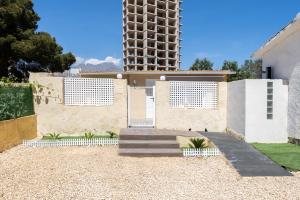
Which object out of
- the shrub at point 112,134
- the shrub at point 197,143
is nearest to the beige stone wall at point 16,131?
the shrub at point 112,134

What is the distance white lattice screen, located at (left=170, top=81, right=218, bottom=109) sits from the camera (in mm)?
16781

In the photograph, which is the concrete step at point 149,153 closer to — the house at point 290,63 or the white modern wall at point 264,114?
the white modern wall at point 264,114

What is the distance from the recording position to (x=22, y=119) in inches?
565

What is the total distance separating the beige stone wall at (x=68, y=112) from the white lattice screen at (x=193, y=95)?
105 inches

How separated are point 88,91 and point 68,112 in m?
1.48

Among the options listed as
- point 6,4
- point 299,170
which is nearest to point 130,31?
point 6,4

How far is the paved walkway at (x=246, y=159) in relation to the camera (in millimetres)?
9164

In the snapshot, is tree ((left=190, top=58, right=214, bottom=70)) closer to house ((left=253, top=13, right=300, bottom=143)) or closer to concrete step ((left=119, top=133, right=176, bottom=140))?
house ((left=253, top=13, right=300, bottom=143))

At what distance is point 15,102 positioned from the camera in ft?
46.5

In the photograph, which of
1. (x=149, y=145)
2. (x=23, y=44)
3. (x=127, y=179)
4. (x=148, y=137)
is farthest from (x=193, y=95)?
(x=23, y=44)

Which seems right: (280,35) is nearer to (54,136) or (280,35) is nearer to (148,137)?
(148,137)

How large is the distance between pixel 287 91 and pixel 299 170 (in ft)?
19.1

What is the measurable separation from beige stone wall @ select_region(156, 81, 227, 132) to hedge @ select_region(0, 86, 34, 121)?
6.47m

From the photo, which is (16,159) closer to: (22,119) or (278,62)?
(22,119)
